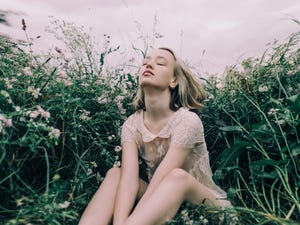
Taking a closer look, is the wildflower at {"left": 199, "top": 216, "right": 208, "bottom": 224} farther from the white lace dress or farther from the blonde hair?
the blonde hair

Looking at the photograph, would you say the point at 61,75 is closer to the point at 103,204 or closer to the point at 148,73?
the point at 148,73

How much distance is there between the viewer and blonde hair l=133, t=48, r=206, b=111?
7.68 feet

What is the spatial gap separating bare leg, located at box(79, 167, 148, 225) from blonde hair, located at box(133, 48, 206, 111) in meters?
0.48

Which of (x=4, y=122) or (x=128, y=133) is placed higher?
(x=4, y=122)

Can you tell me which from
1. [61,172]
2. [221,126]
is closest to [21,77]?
[61,172]

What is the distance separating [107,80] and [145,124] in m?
0.38

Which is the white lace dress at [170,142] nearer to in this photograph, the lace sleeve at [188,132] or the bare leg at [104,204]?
the lace sleeve at [188,132]

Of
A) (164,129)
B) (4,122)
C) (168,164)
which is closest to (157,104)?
(164,129)

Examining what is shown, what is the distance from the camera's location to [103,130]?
7.86 feet

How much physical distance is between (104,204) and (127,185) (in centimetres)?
15

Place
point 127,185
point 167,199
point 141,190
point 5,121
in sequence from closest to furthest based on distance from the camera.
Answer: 1. point 5,121
2. point 167,199
3. point 127,185
4. point 141,190

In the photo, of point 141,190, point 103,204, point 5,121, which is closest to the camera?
point 5,121

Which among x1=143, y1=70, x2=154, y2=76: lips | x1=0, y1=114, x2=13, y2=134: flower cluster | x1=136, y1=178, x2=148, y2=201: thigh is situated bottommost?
x1=136, y1=178, x2=148, y2=201: thigh

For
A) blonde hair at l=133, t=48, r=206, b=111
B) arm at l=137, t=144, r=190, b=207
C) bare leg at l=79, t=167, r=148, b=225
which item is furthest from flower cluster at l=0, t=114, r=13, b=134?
blonde hair at l=133, t=48, r=206, b=111
